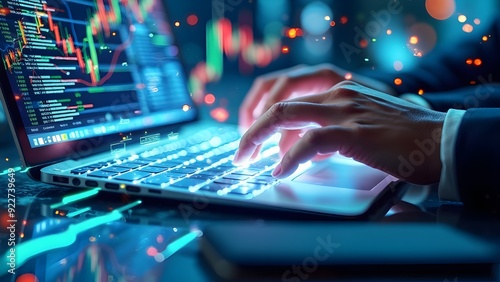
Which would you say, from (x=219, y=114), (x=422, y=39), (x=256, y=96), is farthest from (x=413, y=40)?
(x=256, y=96)

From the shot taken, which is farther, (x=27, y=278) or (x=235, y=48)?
(x=235, y=48)

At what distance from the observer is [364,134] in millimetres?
631

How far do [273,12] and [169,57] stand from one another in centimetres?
51

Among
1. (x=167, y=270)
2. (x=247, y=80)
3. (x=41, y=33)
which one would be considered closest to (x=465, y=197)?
(x=167, y=270)

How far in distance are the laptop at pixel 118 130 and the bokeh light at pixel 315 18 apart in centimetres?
64

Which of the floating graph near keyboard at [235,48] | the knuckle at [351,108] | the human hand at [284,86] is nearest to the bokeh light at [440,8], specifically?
the floating graph near keyboard at [235,48]

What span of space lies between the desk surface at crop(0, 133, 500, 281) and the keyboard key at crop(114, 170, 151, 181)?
0.08ft

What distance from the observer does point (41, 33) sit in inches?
28.7

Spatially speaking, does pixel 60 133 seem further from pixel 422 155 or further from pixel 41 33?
pixel 422 155

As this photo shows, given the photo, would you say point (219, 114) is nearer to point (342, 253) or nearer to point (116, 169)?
point (116, 169)

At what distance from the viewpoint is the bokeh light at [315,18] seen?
152 centimetres

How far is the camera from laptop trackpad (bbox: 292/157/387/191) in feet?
2.10

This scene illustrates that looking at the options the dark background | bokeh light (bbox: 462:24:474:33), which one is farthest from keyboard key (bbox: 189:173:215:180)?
bokeh light (bbox: 462:24:474:33)
